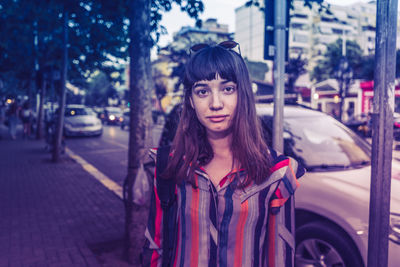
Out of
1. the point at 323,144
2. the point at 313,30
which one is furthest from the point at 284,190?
the point at 313,30

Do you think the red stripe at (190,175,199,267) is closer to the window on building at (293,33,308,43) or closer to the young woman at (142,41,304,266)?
the young woman at (142,41,304,266)

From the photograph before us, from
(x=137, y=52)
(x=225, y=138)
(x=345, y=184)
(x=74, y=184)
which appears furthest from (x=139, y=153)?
(x=74, y=184)

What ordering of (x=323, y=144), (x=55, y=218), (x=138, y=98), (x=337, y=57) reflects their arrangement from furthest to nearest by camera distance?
(x=337, y=57)
(x=55, y=218)
(x=138, y=98)
(x=323, y=144)

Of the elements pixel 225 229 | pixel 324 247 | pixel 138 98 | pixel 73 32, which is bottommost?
pixel 324 247

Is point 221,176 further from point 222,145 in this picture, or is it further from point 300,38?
point 300,38

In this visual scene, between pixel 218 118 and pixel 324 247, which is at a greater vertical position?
pixel 218 118

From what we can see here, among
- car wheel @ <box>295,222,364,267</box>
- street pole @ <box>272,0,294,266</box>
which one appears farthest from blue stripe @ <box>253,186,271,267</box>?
car wheel @ <box>295,222,364,267</box>

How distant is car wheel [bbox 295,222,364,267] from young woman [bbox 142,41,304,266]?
1.38m

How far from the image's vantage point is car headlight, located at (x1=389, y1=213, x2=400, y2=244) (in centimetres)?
251

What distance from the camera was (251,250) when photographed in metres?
1.63

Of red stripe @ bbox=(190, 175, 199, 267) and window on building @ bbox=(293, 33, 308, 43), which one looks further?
window on building @ bbox=(293, 33, 308, 43)

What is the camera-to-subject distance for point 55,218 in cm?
561

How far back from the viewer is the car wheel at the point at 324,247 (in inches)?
109

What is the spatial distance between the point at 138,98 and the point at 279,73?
5.55ft
